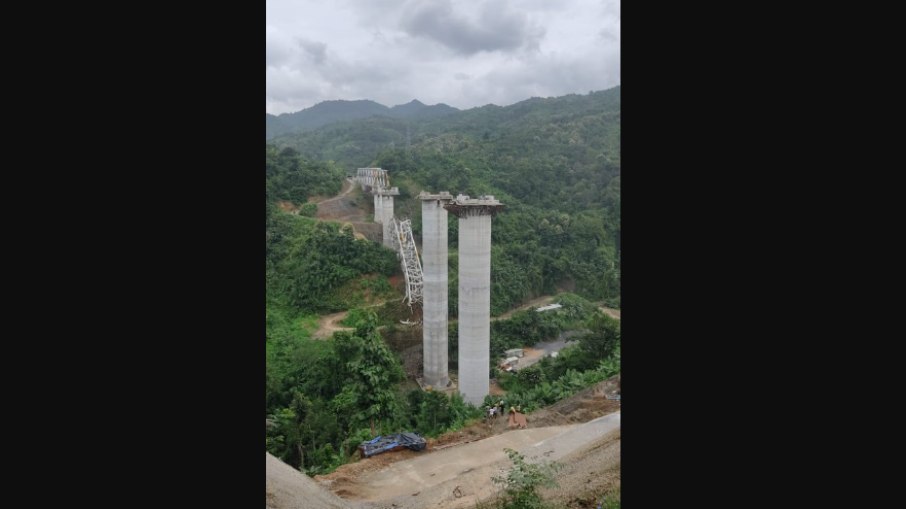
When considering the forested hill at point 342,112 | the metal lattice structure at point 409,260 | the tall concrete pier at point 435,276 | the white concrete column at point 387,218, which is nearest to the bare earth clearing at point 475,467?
the tall concrete pier at point 435,276

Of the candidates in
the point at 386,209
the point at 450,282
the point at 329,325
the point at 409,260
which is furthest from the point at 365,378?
the point at 386,209

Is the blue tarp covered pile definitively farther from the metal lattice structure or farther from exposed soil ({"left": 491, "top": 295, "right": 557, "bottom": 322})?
exposed soil ({"left": 491, "top": 295, "right": 557, "bottom": 322})

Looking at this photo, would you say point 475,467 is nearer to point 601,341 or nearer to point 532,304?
point 601,341

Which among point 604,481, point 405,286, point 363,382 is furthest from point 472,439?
point 405,286

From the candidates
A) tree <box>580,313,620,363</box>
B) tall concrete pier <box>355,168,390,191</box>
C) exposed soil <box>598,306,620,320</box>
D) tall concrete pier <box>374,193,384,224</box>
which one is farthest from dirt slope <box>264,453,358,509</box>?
exposed soil <box>598,306,620,320</box>

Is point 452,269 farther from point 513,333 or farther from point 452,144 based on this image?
point 452,144

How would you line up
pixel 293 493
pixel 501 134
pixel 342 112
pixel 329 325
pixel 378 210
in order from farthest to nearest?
pixel 342 112 < pixel 501 134 < pixel 378 210 < pixel 329 325 < pixel 293 493
